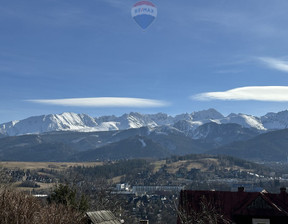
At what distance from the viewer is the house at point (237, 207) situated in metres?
38.4

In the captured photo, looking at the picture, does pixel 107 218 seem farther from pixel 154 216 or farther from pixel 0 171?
pixel 154 216

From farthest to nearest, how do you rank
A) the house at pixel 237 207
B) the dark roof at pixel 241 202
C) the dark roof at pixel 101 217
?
1. the dark roof at pixel 241 202
2. the house at pixel 237 207
3. the dark roof at pixel 101 217

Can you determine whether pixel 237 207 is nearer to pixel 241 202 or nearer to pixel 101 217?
pixel 241 202

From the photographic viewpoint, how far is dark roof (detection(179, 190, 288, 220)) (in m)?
38.9

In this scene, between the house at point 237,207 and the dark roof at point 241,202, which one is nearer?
the house at point 237,207

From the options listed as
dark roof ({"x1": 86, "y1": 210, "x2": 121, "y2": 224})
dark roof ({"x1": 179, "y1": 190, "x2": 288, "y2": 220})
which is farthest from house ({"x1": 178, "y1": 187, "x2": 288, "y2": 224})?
dark roof ({"x1": 86, "y1": 210, "x2": 121, "y2": 224})

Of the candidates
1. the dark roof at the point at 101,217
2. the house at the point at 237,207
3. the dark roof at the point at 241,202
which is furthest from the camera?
the dark roof at the point at 241,202

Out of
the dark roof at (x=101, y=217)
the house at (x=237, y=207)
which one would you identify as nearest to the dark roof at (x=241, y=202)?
Result: the house at (x=237, y=207)

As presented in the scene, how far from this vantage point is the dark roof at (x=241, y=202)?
3888cm

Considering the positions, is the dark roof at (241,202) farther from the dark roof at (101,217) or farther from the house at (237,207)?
the dark roof at (101,217)

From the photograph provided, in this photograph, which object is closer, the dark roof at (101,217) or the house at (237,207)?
the dark roof at (101,217)

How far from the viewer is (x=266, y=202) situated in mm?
39000

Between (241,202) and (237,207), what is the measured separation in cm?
82

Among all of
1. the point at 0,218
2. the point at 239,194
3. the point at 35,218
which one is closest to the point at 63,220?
the point at 35,218
